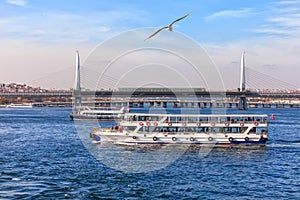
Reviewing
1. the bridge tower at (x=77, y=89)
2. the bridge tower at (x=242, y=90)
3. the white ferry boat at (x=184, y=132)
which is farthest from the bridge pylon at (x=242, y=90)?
the white ferry boat at (x=184, y=132)

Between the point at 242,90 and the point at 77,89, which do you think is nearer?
the point at 77,89

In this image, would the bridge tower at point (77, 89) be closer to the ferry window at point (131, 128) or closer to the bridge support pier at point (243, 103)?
the bridge support pier at point (243, 103)

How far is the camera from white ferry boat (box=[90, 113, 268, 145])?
5591 centimetres

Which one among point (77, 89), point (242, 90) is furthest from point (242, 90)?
point (77, 89)

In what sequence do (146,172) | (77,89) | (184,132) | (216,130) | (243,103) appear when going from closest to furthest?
(146,172), (184,132), (216,130), (77,89), (243,103)

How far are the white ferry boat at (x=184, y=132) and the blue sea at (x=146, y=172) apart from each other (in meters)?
2.04

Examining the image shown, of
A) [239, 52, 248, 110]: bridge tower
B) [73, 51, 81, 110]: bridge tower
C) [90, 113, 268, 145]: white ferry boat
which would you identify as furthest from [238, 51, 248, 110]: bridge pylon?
[90, 113, 268, 145]: white ferry boat

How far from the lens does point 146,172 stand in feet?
127

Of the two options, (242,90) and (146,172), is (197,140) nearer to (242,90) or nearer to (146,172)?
(146,172)

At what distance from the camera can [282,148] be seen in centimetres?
5647

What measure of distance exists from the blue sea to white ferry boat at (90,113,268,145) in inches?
80.5

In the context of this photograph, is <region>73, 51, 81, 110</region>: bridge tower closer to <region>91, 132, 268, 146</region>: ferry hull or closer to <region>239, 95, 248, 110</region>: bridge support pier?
<region>239, 95, 248, 110</region>: bridge support pier

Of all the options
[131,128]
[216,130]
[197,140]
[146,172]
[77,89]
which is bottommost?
[146,172]

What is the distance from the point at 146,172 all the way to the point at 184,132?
18.3m
